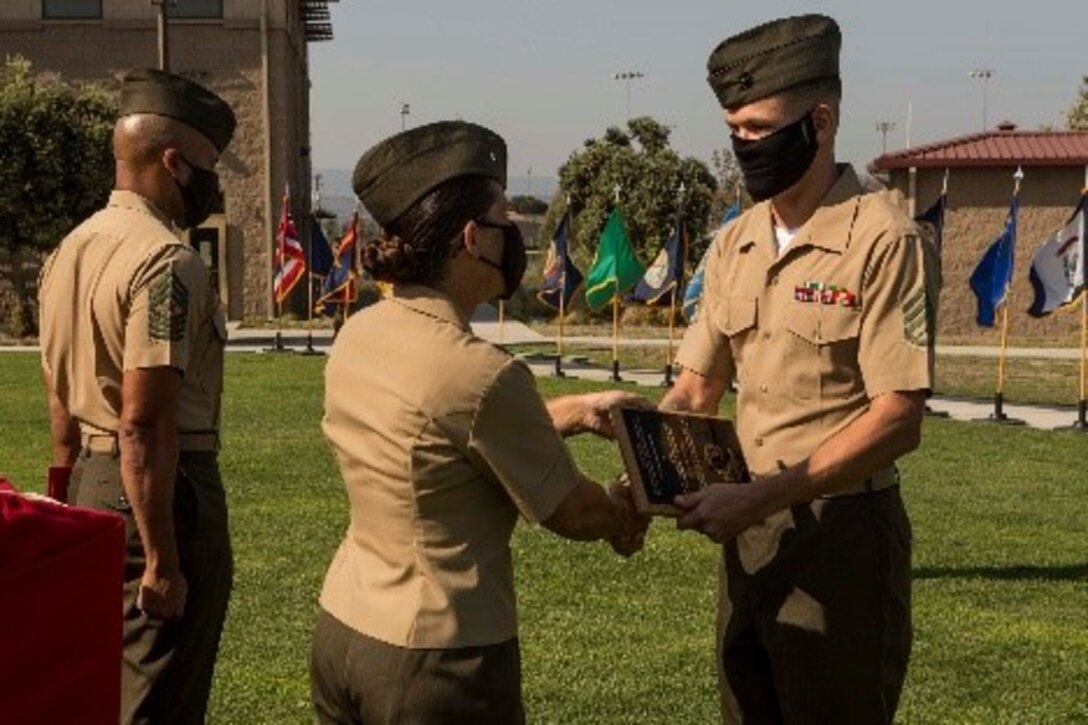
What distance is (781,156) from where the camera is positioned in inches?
146

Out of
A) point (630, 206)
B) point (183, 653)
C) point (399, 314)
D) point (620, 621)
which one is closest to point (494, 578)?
point (399, 314)

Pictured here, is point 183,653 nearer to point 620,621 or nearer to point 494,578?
point 494,578

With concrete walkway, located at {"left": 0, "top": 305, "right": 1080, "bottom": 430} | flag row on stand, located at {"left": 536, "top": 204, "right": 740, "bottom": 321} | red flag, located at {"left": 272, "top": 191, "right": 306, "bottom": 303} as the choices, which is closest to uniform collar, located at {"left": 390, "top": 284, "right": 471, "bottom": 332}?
concrete walkway, located at {"left": 0, "top": 305, "right": 1080, "bottom": 430}

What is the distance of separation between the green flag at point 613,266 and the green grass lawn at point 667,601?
8571 mm

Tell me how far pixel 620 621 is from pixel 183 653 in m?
4.27

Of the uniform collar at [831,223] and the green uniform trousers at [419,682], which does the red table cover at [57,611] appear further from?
the uniform collar at [831,223]

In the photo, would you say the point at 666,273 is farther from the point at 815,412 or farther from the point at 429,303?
the point at 429,303

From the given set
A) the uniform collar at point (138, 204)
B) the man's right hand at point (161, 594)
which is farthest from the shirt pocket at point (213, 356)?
the man's right hand at point (161, 594)

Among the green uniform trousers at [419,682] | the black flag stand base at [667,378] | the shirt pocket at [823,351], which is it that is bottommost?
the black flag stand base at [667,378]

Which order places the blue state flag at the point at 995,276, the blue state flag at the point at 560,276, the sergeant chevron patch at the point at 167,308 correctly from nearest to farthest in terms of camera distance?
the sergeant chevron patch at the point at 167,308, the blue state flag at the point at 995,276, the blue state flag at the point at 560,276

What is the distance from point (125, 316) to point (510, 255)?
4.63 ft

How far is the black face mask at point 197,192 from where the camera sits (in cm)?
448

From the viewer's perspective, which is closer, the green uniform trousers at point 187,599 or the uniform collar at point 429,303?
the uniform collar at point 429,303

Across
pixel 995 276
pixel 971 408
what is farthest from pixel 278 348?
pixel 995 276
